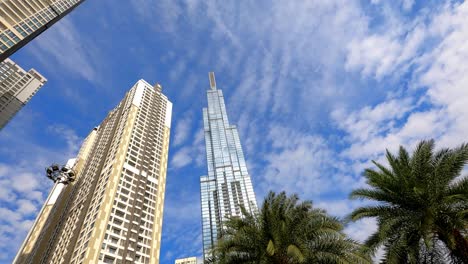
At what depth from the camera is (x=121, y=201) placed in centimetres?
5056

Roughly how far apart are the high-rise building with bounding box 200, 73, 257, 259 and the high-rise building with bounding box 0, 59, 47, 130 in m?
93.4

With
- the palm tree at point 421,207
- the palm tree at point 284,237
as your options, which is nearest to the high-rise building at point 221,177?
the palm tree at point 284,237

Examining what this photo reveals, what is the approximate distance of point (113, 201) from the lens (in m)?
49.0

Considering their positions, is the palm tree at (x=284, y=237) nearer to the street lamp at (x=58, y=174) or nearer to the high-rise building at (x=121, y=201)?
the high-rise building at (x=121, y=201)

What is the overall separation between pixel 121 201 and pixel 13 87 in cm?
10813

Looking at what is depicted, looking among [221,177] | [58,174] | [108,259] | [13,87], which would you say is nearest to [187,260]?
[221,177]

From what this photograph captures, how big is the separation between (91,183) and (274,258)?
6124 cm

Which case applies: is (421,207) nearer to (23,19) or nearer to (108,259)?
(108,259)

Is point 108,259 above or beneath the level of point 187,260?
beneath

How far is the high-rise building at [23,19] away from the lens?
4562 cm

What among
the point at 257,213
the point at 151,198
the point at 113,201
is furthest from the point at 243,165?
the point at 257,213

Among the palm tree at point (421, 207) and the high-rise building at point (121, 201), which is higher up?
the high-rise building at point (121, 201)

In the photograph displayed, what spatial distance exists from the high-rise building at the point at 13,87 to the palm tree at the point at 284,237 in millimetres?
128817

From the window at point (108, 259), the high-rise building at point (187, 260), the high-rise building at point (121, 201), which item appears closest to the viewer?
the window at point (108, 259)
